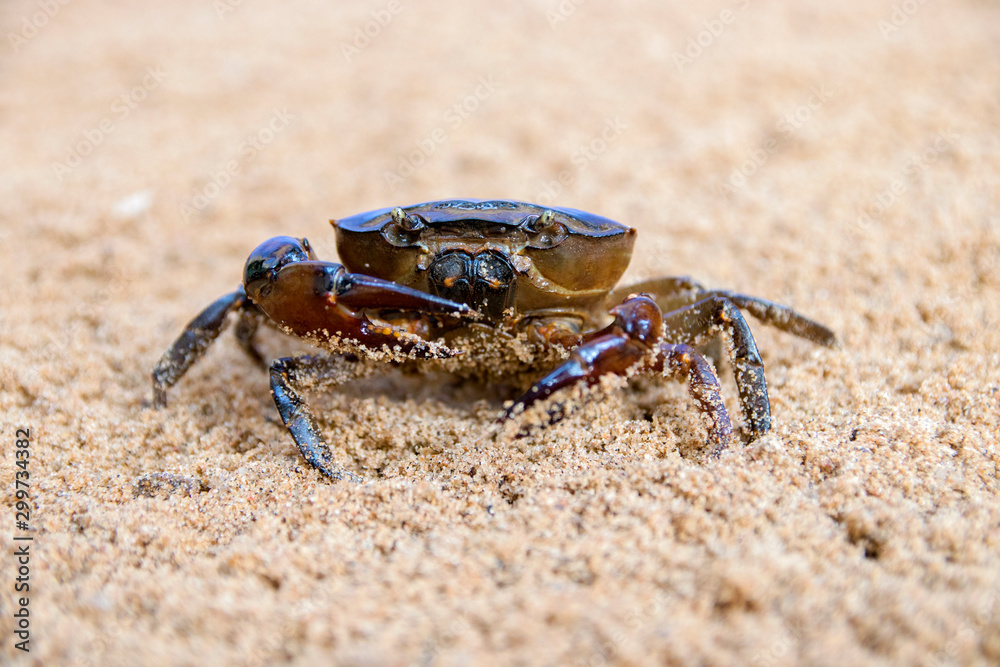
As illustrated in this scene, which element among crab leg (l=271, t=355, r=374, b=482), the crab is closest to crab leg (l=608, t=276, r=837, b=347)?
the crab

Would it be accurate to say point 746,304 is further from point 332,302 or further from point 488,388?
point 332,302

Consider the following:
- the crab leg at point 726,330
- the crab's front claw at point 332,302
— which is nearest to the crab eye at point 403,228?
the crab's front claw at point 332,302

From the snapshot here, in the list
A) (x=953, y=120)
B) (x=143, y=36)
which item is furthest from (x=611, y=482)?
(x=143, y=36)

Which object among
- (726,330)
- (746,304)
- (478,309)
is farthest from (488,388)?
(746,304)

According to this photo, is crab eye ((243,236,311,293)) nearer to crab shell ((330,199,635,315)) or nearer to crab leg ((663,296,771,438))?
crab shell ((330,199,635,315))

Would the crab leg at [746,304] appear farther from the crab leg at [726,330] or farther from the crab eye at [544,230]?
the crab eye at [544,230]
